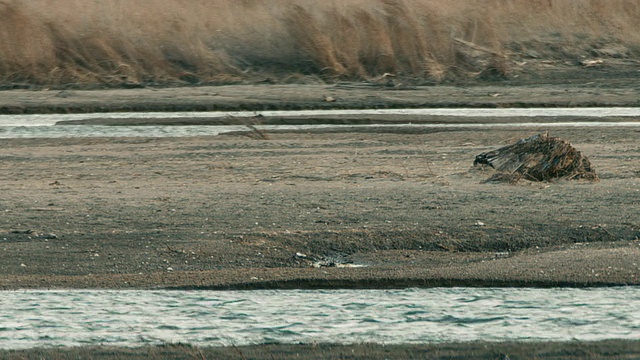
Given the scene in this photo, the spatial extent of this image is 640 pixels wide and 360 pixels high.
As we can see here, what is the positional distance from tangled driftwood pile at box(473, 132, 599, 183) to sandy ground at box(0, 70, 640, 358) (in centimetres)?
21

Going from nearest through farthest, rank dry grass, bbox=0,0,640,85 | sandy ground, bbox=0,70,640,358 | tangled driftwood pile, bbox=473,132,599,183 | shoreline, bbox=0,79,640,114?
sandy ground, bbox=0,70,640,358 < tangled driftwood pile, bbox=473,132,599,183 < shoreline, bbox=0,79,640,114 < dry grass, bbox=0,0,640,85

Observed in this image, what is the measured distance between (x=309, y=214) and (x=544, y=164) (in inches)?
110

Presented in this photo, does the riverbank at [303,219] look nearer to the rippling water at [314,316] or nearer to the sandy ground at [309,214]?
the sandy ground at [309,214]

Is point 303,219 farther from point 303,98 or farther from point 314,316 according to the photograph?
point 303,98

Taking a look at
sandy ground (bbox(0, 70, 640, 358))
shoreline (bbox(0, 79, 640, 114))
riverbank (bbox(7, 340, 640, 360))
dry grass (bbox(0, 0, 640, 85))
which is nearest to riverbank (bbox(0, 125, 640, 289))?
sandy ground (bbox(0, 70, 640, 358))

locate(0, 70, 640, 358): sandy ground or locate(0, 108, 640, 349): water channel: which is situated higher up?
locate(0, 108, 640, 349): water channel

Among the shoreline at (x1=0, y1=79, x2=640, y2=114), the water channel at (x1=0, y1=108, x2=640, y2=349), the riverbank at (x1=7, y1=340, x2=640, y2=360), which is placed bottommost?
the shoreline at (x1=0, y1=79, x2=640, y2=114)

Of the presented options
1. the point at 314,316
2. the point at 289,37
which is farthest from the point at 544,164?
the point at 289,37

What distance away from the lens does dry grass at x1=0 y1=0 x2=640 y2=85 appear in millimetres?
20844

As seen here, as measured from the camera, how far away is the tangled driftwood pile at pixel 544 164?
9788 millimetres

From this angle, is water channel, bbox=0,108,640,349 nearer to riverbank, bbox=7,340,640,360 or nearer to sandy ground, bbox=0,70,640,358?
riverbank, bbox=7,340,640,360

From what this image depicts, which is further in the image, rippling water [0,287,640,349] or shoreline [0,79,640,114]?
shoreline [0,79,640,114]

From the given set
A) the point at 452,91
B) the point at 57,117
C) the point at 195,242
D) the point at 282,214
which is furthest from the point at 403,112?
the point at 195,242

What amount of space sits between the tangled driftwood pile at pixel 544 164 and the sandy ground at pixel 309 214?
8.1 inches
